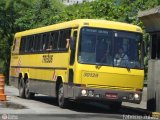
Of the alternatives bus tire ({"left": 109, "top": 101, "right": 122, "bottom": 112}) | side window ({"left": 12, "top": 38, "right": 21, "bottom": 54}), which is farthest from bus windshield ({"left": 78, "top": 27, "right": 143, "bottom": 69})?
side window ({"left": 12, "top": 38, "right": 21, "bottom": 54})

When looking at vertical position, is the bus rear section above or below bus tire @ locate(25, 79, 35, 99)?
above

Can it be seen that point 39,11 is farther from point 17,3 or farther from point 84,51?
point 84,51

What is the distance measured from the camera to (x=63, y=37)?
67.8ft

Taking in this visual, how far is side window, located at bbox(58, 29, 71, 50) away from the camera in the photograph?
2012cm

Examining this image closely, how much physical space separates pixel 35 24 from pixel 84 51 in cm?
3053

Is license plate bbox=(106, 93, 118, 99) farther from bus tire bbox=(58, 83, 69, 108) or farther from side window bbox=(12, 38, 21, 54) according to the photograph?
side window bbox=(12, 38, 21, 54)

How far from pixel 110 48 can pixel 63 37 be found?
258 cm

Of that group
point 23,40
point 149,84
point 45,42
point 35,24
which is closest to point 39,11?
point 35,24

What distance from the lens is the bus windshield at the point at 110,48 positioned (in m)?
18.5

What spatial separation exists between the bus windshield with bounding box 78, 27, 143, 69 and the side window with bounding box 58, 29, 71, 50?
148 centimetres

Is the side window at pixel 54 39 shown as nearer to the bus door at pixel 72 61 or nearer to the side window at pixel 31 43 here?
the bus door at pixel 72 61

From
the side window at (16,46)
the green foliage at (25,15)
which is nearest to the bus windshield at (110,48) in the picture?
the side window at (16,46)

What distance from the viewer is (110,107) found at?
21172 millimetres

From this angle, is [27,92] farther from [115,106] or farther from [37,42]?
[115,106]
